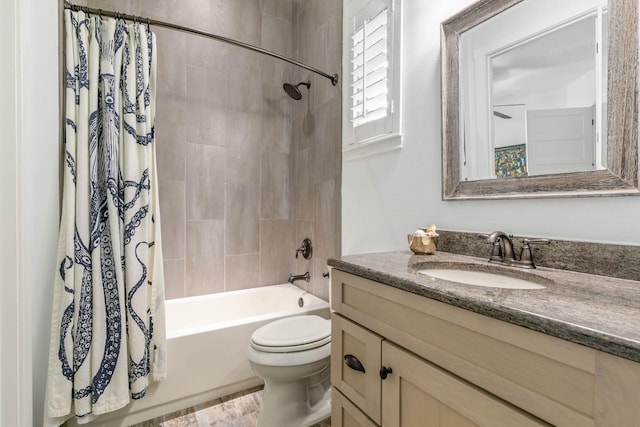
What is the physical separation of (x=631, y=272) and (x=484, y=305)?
19.4 inches

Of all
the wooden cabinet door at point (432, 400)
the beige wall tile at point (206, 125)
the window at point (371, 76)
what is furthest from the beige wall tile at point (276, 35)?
the wooden cabinet door at point (432, 400)

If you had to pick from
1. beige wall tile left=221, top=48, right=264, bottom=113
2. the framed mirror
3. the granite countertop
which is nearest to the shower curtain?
beige wall tile left=221, top=48, right=264, bottom=113

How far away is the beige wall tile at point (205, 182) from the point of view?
2199 millimetres

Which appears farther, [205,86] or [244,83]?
[244,83]

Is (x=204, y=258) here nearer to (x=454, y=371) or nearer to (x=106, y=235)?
(x=106, y=235)

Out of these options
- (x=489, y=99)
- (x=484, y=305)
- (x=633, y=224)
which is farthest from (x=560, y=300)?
(x=489, y=99)

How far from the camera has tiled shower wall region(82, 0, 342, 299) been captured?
2102 mm

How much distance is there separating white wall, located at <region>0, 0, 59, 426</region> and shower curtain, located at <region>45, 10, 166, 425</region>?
0.06 m

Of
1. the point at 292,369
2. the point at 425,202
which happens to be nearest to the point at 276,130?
the point at 425,202

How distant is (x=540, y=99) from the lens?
95 centimetres

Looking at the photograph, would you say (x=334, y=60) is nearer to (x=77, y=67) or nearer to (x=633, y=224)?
(x=77, y=67)

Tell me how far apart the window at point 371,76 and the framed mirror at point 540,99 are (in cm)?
29

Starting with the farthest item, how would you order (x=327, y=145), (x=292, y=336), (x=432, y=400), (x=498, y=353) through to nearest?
(x=327, y=145), (x=292, y=336), (x=432, y=400), (x=498, y=353)

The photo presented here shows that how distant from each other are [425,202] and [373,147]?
46 centimetres
